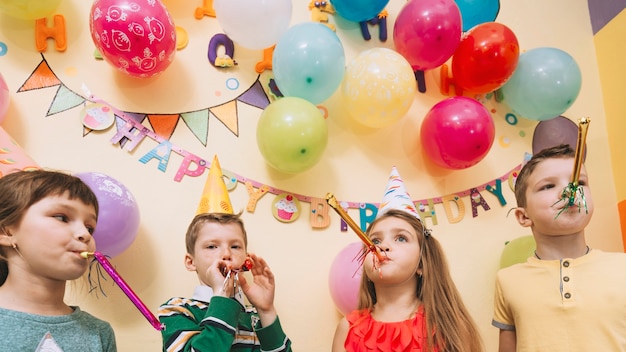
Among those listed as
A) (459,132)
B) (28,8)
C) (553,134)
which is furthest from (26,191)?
(553,134)

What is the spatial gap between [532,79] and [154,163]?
4.97 feet

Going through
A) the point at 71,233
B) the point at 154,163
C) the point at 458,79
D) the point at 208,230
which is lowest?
the point at 71,233

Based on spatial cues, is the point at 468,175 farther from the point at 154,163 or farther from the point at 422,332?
the point at 154,163

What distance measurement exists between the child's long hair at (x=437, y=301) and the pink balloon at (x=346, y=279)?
4.2 inches

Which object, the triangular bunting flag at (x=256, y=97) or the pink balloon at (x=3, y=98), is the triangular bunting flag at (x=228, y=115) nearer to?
the triangular bunting flag at (x=256, y=97)

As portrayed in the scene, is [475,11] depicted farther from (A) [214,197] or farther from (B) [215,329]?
(B) [215,329]

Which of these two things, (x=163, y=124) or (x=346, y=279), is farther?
(x=163, y=124)

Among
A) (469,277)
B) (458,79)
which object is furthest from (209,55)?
(469,277)

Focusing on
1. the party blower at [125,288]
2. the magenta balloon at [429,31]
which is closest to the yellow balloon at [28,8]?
the party blower at [125,288]

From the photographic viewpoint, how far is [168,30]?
178 centimetres

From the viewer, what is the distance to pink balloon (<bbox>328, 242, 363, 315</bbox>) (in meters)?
1.79

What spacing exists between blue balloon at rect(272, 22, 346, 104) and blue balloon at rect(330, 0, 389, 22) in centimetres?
23

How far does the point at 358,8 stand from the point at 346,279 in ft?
3.43

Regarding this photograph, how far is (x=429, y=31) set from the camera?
2.04m
